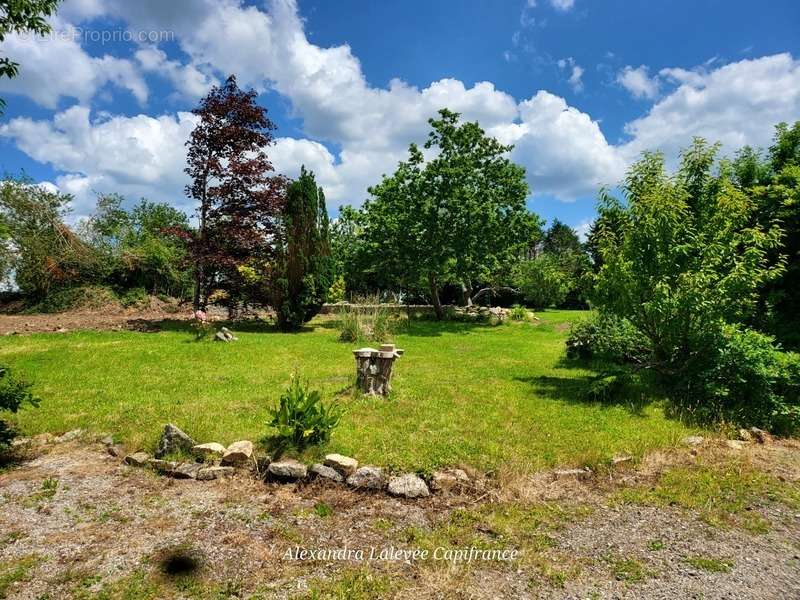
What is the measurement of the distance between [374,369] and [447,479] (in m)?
2.66

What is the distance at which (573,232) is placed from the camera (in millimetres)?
50000

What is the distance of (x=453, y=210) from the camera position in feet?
54.8

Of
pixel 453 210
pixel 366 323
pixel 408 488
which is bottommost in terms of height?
pixel 408 488

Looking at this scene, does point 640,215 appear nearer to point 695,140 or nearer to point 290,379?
point 695,140

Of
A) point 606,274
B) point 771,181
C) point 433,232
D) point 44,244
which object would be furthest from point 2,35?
point 44,244

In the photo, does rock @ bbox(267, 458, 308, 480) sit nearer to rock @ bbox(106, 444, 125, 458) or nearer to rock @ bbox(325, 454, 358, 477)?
rock @ bbox(325, 454, 358, 477)

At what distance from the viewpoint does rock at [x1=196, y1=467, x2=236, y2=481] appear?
13.7ft

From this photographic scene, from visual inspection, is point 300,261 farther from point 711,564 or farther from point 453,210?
point 711,564

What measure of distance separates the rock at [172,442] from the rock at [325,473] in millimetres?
Answer: 1349

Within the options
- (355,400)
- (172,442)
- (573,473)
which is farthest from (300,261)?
(573,473)

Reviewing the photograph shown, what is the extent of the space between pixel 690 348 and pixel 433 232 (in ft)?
36.2

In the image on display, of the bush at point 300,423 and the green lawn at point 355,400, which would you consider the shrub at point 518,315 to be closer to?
the green lawn at point 355,400

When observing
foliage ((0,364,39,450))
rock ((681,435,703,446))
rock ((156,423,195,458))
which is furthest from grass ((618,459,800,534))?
foliage ((0,364,39,450))

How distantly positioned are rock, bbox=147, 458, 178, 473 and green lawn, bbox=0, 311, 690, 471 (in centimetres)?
48
